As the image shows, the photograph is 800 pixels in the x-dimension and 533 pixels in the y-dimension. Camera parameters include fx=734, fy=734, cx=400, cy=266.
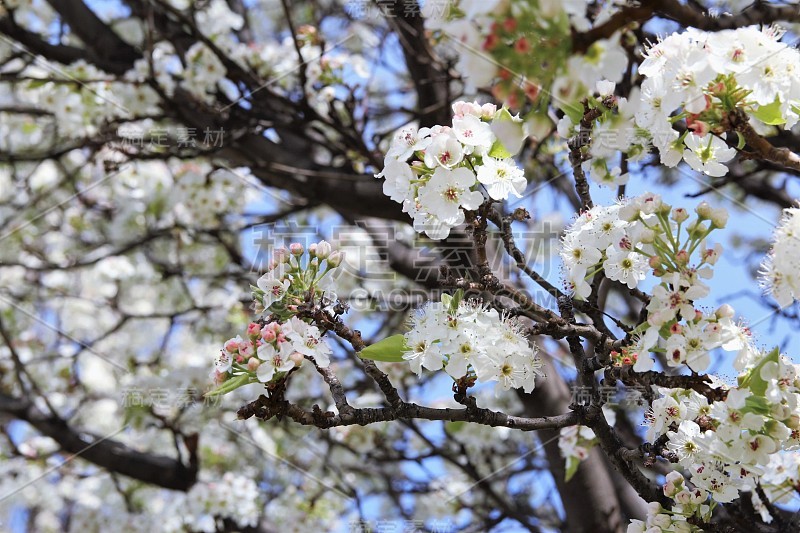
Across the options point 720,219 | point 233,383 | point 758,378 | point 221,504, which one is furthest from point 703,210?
point 221,504

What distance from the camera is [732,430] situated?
55.8 inches

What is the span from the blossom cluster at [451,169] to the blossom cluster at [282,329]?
257 millimetres

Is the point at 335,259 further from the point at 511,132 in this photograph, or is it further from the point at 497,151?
the point at 511,132

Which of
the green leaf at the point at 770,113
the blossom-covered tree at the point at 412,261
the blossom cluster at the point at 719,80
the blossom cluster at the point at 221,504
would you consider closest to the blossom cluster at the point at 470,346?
the blossom-covered tree at the point at 412,261

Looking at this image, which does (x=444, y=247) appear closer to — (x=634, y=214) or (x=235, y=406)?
(x=634, y=214)

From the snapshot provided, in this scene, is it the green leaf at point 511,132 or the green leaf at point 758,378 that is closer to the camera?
the green leaf at point 511,132

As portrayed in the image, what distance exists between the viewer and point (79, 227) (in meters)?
5.27

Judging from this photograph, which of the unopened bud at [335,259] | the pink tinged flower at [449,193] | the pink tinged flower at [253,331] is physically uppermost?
the unopened bud at [335,259]

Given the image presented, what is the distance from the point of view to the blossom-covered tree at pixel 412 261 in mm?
1407

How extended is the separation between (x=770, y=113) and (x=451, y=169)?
639 millimetres

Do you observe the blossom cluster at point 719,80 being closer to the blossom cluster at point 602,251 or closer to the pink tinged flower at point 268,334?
the blossom cluster at point 602,251

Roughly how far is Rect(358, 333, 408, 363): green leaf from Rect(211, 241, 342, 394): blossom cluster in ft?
0.29

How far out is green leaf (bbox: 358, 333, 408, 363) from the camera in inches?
61.7

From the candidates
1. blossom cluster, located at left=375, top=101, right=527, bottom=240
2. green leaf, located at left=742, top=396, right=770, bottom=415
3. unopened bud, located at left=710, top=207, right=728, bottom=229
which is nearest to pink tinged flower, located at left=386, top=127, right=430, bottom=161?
blossom cluster, located at left=375, top=101, right=527, bottom=240
